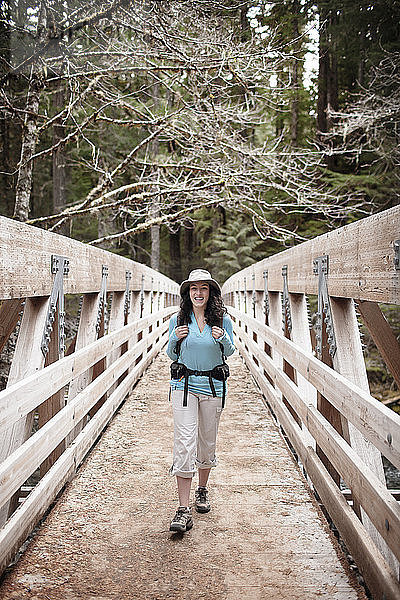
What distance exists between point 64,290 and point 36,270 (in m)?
0.69

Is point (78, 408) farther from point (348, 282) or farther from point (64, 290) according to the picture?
point (348, 282)

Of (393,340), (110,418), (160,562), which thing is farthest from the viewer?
(110,418)

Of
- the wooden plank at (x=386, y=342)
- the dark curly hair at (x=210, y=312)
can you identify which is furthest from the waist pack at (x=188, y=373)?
the wooden plank at (x=386, y=342)

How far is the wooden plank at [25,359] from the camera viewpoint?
351 centimetres

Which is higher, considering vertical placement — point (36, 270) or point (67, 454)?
point (36, 270)

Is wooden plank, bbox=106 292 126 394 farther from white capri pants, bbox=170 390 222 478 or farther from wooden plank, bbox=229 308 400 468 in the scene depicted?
white capri pants, bbox=170 390 222 478

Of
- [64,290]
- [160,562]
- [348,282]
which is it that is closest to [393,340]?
[348,282]

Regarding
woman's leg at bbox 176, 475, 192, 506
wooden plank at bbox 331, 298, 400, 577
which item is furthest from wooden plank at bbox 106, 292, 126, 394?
wooden plank at bbox 331, 298, 400, 577

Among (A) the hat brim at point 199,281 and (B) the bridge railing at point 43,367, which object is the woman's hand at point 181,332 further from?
(B) the bridge railing at point 43,367

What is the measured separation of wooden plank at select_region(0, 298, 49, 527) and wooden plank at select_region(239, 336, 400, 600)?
5.84ft

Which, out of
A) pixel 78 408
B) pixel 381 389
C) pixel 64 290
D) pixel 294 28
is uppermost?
pixel 294 28

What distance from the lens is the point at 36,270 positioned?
11.8 ft

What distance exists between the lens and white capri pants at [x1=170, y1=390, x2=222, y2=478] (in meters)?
3.98

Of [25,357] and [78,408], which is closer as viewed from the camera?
[25,357]
